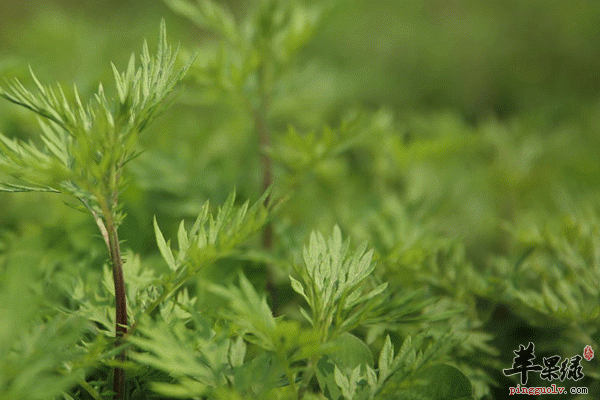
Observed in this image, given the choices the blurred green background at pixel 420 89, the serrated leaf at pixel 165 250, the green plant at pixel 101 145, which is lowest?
the serrated leaf at pixel 165 250

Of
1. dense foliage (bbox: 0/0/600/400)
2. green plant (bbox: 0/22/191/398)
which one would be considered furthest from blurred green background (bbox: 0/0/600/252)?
green plant (bbox: 0/22/191/398)

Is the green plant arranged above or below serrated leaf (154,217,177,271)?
above

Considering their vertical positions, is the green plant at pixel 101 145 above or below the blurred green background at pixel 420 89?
below

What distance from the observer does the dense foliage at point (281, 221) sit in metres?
0.49

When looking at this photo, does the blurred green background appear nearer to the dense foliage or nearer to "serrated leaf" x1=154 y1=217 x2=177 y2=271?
the dense foliage

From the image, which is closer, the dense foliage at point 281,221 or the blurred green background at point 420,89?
the dense foliage at point 281,221

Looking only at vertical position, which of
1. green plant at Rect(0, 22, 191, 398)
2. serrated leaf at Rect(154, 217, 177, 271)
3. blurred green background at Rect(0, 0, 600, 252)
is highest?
blurred green background at Rect(0, 0, 600, 252)

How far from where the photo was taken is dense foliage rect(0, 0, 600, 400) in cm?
49

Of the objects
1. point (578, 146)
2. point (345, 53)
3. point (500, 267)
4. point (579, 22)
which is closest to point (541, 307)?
point (500, 267)

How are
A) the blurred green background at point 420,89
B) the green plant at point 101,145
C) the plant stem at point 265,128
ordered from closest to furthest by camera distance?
the green plant at point 101,145, the plant stem at point 265,128, the blurred green background at point 420,89

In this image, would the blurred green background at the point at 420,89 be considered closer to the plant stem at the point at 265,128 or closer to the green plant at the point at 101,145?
the plant stem at the point at 265,128

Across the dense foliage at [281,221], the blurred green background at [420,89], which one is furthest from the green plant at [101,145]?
the blurred green background at [420,89]

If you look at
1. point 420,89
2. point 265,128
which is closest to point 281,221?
point 265,128

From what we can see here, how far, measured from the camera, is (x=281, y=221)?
848 millimetres
